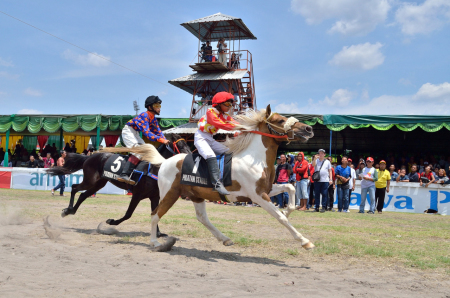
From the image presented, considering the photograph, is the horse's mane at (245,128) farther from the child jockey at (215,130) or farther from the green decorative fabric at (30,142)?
the green decorative fabric at (30,142)

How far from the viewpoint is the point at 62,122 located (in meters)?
24.3

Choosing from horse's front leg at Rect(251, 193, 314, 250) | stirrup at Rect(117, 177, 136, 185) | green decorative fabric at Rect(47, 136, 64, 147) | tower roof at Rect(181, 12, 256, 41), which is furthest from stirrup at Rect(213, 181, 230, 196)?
green decorative fabric at Rect(47, 136, 64, 147)

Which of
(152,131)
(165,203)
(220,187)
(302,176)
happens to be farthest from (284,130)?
(302,176)

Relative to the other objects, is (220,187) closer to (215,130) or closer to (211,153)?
(211,153)

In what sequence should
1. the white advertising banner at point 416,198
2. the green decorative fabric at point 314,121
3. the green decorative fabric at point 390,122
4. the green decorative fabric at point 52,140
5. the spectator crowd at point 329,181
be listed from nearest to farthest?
the spectator crowd at point 329,181
the white advertising banner at point 416,198
the green decorative fabric at point 390,122
the green decorative fabric at point 314,121
the green decorative fabric at point 52,140

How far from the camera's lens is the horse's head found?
5449mm

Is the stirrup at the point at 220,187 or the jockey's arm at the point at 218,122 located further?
the jockey's arm at the point at 218,122

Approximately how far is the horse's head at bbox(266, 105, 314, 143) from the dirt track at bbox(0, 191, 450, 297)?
5.74 ft

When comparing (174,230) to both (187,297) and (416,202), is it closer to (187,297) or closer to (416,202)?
(187,297)

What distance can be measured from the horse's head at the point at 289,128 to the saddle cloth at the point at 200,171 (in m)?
0.78

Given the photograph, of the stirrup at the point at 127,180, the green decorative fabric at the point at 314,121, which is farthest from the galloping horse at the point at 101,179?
the green decorative fabric at the point at 314,121

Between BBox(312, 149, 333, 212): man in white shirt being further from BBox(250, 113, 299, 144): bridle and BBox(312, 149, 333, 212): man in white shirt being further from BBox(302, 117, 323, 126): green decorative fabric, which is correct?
BBox(250, 113, 299, 144): bridle

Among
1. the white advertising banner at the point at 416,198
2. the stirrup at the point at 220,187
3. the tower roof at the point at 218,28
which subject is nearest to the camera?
the stirrup at the point at 220,187

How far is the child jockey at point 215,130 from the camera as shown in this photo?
5.46m
